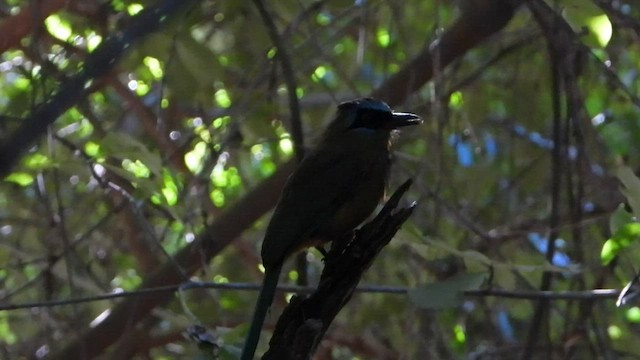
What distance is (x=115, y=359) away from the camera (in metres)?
3.40

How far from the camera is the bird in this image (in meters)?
2.56

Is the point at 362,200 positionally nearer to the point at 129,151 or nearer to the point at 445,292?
the point at 445,292

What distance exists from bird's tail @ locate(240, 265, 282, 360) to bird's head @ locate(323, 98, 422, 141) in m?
0.62

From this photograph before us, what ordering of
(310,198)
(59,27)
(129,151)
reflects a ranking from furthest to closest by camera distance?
(59,27)
(310,198)
(129,151)

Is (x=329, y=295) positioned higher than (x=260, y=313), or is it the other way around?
(x=329, y=295)

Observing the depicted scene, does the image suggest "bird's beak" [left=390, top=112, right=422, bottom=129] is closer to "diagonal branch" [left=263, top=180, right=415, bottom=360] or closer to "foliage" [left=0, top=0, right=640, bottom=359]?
"foliage" [left=0, top=0, right=640, bottom=359]

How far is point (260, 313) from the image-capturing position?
2365mm

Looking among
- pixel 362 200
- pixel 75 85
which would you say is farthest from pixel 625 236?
pixel 75 85

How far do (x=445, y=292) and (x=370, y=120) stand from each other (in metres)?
0.73

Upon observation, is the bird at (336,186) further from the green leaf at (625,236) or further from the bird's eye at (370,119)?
the green leaf at (625,236)

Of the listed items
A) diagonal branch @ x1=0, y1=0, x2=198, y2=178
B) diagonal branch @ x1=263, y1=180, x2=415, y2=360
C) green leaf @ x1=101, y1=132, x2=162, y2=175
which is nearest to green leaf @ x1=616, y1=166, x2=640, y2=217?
diagonal branch @ x1=263, y1=180, x2=415, y2=360

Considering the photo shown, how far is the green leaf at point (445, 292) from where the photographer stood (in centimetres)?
235

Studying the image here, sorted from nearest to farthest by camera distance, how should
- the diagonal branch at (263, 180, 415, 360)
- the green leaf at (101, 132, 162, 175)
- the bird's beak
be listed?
the diagonal branch at (263, 180, 415, 360) → the green leaf at (101, 132, 162, 175) → the bird's beak

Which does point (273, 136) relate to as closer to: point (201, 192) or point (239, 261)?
point (201, 192)
